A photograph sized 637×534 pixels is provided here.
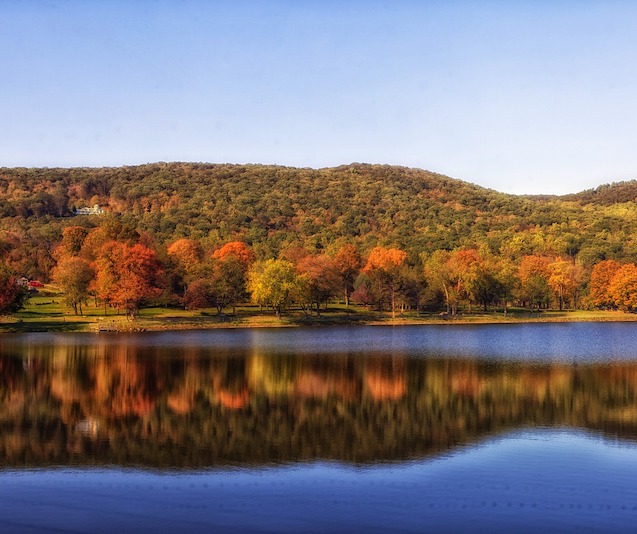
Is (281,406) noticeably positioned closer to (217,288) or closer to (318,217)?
(217,288)

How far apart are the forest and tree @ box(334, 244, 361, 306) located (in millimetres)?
345

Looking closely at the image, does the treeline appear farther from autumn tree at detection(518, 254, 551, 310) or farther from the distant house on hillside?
the distant house on hillside

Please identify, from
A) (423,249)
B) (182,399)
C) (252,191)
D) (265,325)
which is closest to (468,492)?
(182,399)

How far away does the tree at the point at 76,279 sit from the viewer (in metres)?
86.9

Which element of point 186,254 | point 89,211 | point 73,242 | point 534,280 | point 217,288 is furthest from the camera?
point 89,211

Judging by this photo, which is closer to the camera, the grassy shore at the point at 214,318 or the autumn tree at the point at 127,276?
the grassy shore at the point at 214,318

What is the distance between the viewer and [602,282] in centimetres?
11562

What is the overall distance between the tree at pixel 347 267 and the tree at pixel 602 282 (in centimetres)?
3914

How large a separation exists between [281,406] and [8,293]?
57738mm

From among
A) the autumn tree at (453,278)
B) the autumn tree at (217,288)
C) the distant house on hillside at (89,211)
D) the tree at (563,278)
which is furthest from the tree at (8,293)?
the distant house on hillside at (89,211)

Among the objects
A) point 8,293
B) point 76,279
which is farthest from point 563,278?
point 8,293

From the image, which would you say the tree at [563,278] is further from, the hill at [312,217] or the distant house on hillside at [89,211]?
the distant house on hillside at [89,211]

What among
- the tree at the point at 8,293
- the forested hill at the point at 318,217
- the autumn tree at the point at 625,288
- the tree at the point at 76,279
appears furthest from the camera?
the forested hill at the point at 318,217

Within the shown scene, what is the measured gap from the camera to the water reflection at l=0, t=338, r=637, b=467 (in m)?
22.8
